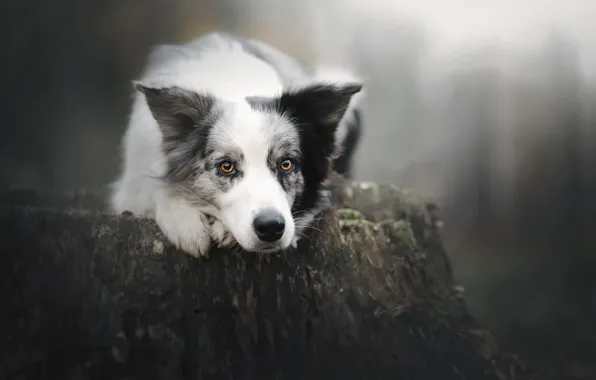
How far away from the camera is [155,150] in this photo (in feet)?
6.23

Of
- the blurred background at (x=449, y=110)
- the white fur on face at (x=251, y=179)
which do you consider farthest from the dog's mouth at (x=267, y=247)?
the blurred background at (x=449, y=110)

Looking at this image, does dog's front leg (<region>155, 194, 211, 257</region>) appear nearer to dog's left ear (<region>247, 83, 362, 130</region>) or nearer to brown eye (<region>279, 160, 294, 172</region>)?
brown eye (<region>279, 160, 294, 172</region>)

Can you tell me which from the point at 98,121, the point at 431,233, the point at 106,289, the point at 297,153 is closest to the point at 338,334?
the point at 431,233

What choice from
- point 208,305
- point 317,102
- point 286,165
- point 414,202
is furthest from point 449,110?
point 208,305

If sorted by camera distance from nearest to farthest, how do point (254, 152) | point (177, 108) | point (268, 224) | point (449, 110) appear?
point (268, 224) < point (254, 152) < point (177, 108) < point (449, 110)

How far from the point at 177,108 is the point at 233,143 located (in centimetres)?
23

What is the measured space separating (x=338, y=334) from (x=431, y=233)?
462 mm

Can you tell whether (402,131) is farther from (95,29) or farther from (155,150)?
(95,29)

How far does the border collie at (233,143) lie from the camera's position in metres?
1.70

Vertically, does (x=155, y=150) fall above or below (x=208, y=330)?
above

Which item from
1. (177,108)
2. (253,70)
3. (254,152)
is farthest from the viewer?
(253,70)

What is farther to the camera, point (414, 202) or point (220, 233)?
point (414, 202)

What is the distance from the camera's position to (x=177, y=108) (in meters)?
1.83

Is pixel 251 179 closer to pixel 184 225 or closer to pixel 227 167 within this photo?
pixel 227 167
